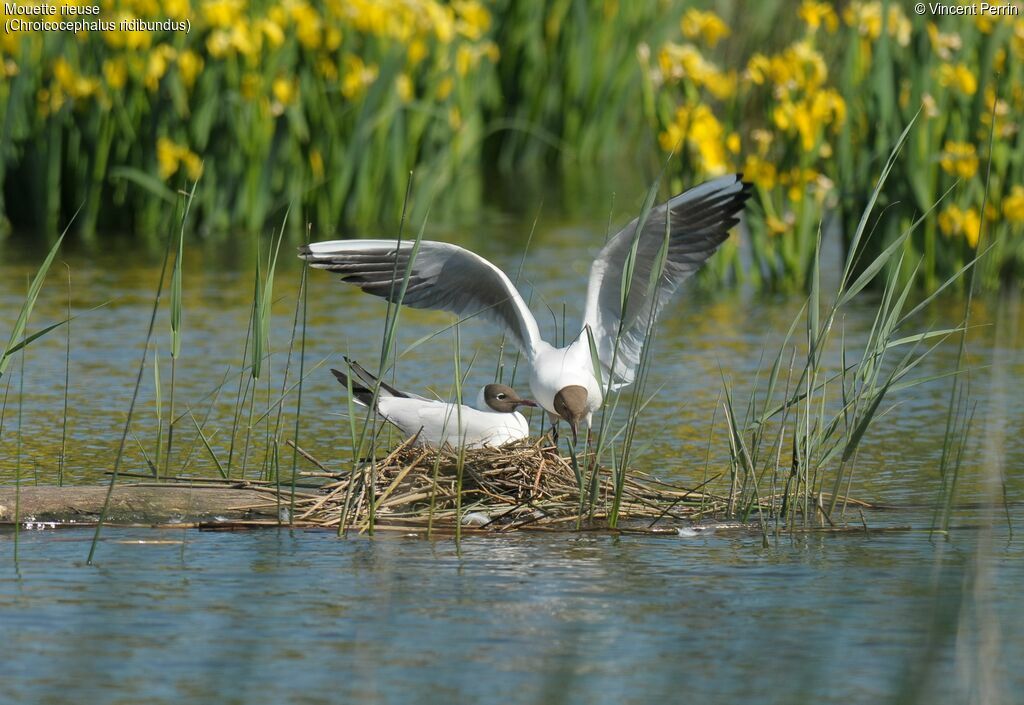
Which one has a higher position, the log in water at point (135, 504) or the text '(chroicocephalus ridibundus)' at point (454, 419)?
the text '(chroicocephalus ridibundus)' at point (454, 419)

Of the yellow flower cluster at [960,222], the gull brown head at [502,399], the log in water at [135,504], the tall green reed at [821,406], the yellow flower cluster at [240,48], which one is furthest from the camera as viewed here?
the yellow flower cluster at [240,48]

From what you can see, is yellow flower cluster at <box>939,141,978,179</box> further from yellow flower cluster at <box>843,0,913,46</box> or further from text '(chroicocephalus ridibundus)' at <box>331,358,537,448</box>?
text '(chroicocephalus ridibundus)' at <box>331,358,537,448</box>

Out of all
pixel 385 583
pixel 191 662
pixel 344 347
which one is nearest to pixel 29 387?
pixel 344 347

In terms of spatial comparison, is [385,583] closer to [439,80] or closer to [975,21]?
[975,21]

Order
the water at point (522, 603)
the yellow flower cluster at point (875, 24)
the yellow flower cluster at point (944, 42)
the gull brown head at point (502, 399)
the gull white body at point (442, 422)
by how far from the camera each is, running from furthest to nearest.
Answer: the yellow flower cluster at point (875, 24)
the yellow flower cluster at point (944, 42)
the gull brown head at point (502, 399)
the gull white body at point (442, 422)
the water at point (522, 603)

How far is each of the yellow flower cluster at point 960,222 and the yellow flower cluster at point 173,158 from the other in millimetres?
4534

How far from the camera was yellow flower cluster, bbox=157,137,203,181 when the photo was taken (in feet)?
36.5

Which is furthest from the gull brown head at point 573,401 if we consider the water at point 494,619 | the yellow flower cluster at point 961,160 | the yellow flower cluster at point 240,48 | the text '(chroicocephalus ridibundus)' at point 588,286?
the yellow flower cluster at point 240,48

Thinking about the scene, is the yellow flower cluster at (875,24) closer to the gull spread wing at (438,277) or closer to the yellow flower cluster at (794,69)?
the yellow flower cluster at (794,69)

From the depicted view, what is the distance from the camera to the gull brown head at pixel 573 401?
239 inches

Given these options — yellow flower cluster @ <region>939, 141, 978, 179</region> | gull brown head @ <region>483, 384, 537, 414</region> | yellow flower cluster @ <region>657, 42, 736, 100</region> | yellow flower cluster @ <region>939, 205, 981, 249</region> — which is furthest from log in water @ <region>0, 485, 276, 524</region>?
yellow flower cluster @ <region>939, 205, 981, 249</region>

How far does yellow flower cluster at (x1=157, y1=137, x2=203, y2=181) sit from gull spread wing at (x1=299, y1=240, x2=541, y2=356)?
16.0 ft

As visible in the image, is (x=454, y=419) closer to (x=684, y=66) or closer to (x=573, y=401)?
(x=573, y=401)

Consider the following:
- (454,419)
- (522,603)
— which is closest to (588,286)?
(454,419)
